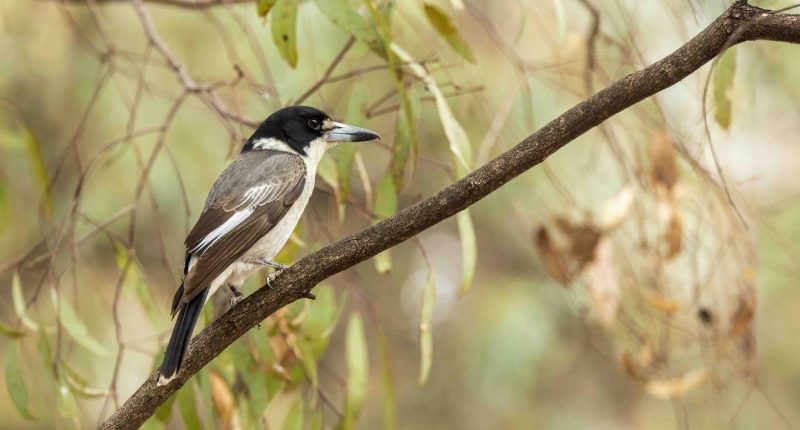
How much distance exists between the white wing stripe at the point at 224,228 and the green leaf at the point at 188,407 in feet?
1.52

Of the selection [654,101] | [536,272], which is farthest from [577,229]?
[536,272]

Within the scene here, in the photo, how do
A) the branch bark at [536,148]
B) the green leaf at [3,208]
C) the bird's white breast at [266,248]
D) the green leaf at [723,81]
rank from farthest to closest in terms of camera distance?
the green leaf at [3,208] → the bird's white breast at [266,248] → the green leaf at [723,81] → the branch bark at [536,148]

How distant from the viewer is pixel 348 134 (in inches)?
116

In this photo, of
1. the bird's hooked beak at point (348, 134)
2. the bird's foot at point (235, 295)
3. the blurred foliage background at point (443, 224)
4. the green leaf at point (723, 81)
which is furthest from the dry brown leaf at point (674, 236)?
the bird's foot at point (235, 295)

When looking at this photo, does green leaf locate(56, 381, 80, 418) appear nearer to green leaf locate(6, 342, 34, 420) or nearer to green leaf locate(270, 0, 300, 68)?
green leaf locate(6, 342, 34, 420)

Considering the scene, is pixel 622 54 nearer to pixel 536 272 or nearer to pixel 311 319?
pixel 311 319

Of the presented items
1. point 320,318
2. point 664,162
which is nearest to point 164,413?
point 320,318

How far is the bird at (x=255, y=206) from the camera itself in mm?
2482

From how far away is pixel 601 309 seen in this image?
2.93m

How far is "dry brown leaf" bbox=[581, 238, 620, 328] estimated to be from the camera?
9.62 feet

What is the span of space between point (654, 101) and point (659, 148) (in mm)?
150

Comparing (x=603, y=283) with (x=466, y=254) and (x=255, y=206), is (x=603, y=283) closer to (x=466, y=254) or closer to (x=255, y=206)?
(x=466, y=254)

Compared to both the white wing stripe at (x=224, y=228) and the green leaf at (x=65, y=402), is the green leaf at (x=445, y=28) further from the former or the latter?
the green leaf at (x=65, y=402)

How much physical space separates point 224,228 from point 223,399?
511mm
